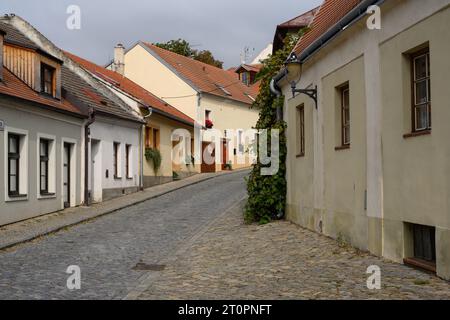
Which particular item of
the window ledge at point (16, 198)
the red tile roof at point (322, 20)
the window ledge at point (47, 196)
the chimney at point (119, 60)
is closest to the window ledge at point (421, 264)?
the red tile roof at point (322, 20)

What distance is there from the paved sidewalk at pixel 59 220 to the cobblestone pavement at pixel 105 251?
0.94 feet

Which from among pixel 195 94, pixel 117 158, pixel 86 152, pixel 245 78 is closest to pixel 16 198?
pixel 86 152

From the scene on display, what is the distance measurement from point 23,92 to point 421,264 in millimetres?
12473

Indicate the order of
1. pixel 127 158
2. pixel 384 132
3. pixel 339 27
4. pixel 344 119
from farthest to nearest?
pixel 127 158 → pixel 344 119 → pixel 339 27 → pixel 384 132

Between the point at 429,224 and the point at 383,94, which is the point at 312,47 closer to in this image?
the point at 383,94

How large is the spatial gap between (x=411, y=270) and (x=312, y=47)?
220 inches

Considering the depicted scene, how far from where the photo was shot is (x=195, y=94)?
39812 millimetres

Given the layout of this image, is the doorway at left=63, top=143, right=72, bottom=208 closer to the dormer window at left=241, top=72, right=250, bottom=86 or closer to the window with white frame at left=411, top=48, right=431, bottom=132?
the window with white frame at left=411, top=48, right=431, bottom=132

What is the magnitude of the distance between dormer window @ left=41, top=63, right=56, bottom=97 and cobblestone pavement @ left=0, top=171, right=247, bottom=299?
4351 mm

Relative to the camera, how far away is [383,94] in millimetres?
9703

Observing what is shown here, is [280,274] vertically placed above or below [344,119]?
below

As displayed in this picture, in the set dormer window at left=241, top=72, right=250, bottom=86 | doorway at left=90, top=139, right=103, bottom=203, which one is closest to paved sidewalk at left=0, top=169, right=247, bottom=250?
doorway at left=90, top=139, right=103, bottom=203

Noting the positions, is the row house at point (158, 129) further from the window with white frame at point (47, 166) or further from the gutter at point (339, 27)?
the gutter at point (339, 27)

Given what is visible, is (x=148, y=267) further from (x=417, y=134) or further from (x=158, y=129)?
(x=158, y=129)
